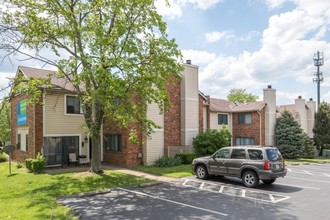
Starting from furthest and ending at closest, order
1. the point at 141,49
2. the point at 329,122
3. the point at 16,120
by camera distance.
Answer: the point at 329,122
the point at 16,120
the point at 141,49

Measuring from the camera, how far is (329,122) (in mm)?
35688

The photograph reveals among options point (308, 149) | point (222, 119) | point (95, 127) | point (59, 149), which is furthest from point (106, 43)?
point (308, 149)

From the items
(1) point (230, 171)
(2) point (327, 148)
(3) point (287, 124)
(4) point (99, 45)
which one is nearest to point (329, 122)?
(2) point (327, 148)

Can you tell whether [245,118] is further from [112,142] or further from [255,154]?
[255,154]

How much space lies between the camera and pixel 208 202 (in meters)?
11.1

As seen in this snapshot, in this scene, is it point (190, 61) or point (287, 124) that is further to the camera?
point (287, 124)

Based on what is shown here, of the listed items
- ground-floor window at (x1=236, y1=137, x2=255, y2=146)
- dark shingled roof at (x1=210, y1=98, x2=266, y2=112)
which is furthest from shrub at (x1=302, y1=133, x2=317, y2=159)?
dark shingled roof at (x1=210, y1=98, x2=266, y2=112)

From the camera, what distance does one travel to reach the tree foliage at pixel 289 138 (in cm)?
3041

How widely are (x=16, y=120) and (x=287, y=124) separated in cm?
2751

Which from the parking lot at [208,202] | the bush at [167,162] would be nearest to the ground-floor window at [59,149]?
the bush at [167,162]

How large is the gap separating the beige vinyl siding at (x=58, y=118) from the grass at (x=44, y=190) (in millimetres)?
4187

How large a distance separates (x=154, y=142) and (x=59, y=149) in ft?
23.0

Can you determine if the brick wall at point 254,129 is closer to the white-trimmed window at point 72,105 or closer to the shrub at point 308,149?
the shrub at point 308,149

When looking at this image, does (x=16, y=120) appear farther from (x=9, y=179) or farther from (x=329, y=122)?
(x=329, y=122)
